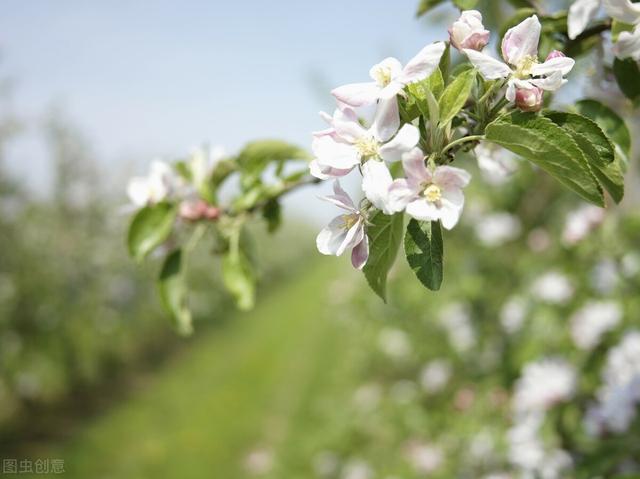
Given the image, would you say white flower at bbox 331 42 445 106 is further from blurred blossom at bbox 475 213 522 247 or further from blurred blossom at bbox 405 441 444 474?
blurred blossom at bbox 405 441 444 474

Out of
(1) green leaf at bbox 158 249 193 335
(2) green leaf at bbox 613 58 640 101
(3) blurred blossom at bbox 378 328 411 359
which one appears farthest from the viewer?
(3) blurred blossom at bbox 378 328 411 359

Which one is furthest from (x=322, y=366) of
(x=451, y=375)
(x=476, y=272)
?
(x=476, y=272)

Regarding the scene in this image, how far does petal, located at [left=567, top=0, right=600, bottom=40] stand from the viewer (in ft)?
2.25

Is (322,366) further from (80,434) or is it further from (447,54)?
(447,54)

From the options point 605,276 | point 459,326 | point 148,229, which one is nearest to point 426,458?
point 459,326

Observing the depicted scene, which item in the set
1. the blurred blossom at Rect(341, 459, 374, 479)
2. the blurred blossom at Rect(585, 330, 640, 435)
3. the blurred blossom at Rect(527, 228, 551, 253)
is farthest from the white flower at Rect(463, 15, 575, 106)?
the blurred blossom at Rect(341, 459, 374, 479)

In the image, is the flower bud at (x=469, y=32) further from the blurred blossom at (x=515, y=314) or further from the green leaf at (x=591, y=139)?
the blurred blossom at (x=515, y=314)

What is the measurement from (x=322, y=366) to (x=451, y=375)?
160 inches

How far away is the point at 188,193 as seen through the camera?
1073mm

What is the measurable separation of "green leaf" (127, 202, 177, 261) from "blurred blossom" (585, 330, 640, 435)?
1098 millimetres

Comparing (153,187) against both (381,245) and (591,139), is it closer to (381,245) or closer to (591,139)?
(381,245)

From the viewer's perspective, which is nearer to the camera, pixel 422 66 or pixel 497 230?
pixel 422 66

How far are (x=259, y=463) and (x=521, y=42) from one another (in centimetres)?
499

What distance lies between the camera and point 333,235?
2.03 ft
